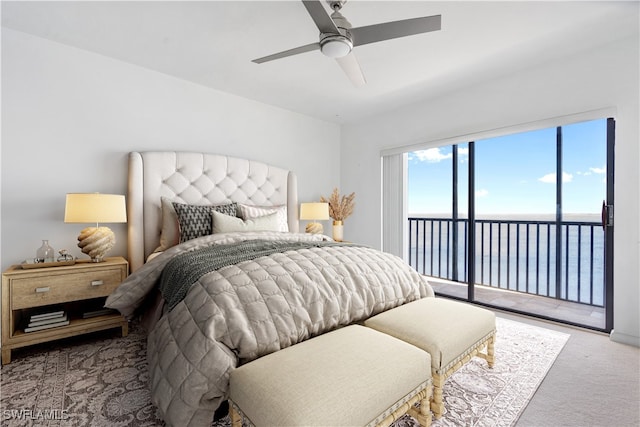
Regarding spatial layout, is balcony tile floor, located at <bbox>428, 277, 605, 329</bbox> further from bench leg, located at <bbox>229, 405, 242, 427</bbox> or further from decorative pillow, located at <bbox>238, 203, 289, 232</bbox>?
bench leg, located at <bbox>229, 405, 242, 427</bbox>

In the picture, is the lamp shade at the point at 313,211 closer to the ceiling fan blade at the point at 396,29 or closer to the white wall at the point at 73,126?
the white wall at the point at 73,126

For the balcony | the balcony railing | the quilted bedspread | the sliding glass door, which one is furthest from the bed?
the balcony railing

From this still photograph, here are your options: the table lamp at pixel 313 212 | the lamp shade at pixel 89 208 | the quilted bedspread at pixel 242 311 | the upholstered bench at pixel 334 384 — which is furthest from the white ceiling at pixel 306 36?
the upholstered bench at pixel 334 384

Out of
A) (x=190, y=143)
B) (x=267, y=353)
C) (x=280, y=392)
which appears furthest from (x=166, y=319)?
(x=190, y=143)

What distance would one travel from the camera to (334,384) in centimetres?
101

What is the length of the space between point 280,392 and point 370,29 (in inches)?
75.0

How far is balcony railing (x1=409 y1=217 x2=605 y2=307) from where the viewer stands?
134 inches

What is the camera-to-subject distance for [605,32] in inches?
90.2

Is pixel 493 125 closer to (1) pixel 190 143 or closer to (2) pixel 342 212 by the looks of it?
(2) pixel 342 212

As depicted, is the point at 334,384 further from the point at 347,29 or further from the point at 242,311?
the point at 347,29

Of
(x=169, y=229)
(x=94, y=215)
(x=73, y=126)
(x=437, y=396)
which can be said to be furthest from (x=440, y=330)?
(x=73, y=126)

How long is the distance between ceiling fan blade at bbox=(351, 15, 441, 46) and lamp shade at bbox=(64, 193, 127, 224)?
2.21 m

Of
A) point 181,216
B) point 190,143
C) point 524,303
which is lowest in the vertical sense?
point 524,303

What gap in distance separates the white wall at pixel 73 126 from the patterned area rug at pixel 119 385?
91cm
